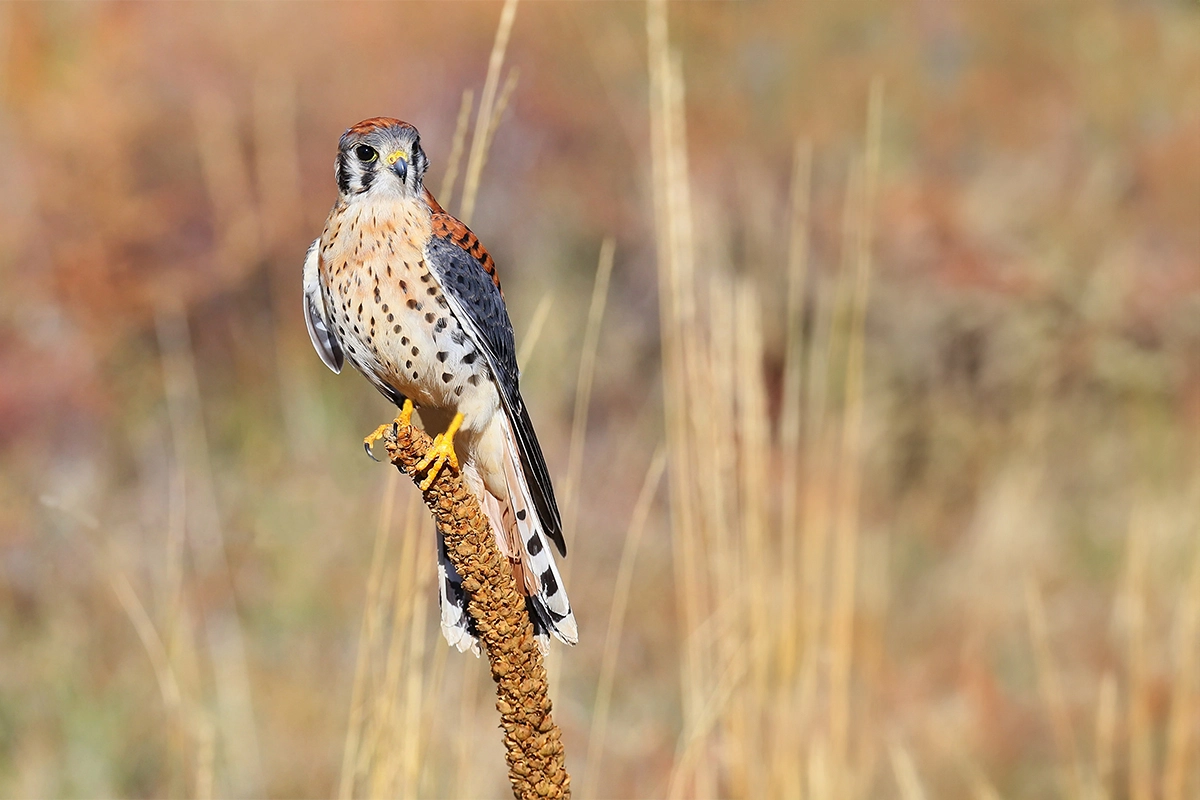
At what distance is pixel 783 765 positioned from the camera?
2.82 meters

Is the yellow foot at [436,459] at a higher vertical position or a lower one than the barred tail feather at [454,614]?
higher

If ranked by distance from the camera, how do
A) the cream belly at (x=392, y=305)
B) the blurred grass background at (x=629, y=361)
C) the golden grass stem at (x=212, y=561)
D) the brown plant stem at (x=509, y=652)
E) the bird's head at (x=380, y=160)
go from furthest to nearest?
the blurred grass background at (x=629, y=361)
the golden grass stem at (x=212, y=561)
the cream belly at (x=392, y=305)
the bird's head at (x=380, y=160)
the brown plant stem at (x=509, y=652)

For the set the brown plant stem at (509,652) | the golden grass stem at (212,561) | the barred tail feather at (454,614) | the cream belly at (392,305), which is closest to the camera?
the brown plant stem at (509,652)

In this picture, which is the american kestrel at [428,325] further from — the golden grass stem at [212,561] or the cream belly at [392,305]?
the golden grass stem at [212,561]

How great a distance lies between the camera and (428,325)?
2523mm

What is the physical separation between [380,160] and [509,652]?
0.95m

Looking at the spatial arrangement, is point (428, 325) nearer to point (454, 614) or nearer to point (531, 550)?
point (531, 550)

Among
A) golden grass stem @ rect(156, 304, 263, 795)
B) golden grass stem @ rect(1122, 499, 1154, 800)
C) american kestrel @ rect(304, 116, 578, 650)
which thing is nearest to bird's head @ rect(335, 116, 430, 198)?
american kestrel @ rect(304, 116, 578, 650)

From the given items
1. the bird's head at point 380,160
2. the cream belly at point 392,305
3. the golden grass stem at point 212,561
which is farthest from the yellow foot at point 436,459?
the golden grass stem at point 212,561

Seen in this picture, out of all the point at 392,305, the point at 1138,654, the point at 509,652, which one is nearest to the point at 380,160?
the point at 392,305

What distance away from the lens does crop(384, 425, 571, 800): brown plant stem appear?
1.81 m

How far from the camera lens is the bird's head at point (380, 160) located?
7.44 feet

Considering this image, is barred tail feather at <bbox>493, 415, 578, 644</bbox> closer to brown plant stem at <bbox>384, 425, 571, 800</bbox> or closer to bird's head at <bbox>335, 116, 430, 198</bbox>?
brown plant stem at <bbox>384, 425, 571, 800</bbox>

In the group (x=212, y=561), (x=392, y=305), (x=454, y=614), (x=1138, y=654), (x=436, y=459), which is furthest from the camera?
(x=212, y=561)
